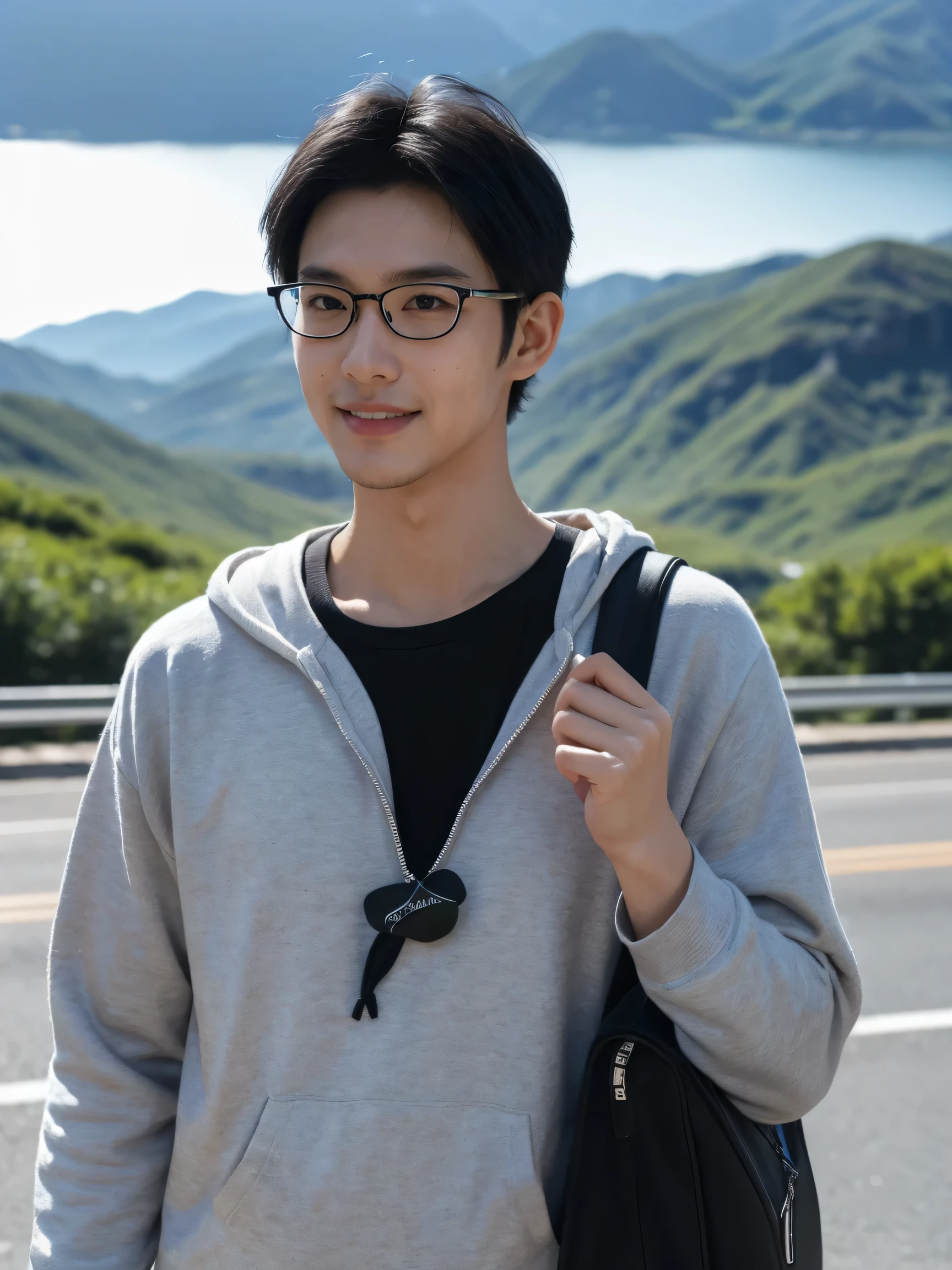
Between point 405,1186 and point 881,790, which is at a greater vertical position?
point 405,1186

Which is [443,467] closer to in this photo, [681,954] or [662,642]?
[662,642]

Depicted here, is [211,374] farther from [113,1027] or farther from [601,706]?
[601,706]

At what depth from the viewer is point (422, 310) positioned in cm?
135

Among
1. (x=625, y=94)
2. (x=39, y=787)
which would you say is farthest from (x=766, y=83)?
(x=39, y=787)

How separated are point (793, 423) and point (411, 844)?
4569 inches

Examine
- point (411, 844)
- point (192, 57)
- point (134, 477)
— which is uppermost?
point (192, 57)

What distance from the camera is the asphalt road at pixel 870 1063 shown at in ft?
10.6

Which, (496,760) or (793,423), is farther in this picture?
(793,423)

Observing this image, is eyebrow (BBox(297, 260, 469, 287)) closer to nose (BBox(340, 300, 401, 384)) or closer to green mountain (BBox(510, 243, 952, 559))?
nose (BBox(340, 300, 401, 384))

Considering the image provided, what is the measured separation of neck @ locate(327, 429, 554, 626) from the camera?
4.81ft

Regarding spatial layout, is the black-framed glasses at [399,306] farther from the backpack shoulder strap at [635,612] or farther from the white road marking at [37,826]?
the white road marking at [37,826]

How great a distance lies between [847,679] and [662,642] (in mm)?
8890

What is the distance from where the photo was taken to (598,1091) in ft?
4.02

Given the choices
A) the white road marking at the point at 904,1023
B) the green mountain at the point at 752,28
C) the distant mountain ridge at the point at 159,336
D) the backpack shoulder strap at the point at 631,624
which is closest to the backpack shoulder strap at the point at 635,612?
the backpack shoulder strap at the point at 631,624
